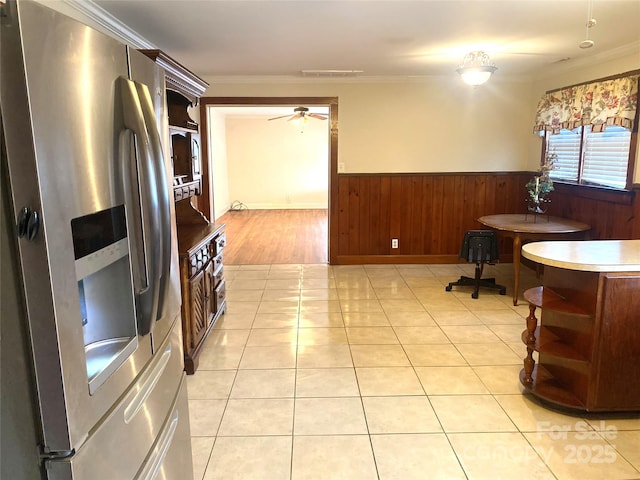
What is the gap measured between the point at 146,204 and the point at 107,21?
2.38m

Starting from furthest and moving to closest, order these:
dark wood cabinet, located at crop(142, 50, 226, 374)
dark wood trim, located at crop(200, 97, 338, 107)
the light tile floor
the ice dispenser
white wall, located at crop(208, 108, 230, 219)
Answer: white wall, located at crop(208, 108, 230, 219), dark wood trim, located at crop(200, 97, 338, 107), dark wood cabinet, located at crop(142, 50, 226, 374), the light tile floor, the ice dispenser

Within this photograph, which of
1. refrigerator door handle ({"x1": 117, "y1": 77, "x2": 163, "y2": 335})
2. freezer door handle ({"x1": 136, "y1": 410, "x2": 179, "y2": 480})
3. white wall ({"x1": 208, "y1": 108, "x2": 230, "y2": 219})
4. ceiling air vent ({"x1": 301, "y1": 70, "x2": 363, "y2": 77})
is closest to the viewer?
refrigerator door handle ({"x1": 117, "y1": 77, "x2": 163, "y2": 335})

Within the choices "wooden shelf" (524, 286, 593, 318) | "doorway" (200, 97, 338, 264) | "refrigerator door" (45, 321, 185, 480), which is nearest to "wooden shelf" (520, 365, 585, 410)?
"wooden shelf" (524, 286, 593, 318)

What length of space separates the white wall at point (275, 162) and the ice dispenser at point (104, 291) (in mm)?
9597

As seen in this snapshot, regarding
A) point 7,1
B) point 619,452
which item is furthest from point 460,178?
point 7,1

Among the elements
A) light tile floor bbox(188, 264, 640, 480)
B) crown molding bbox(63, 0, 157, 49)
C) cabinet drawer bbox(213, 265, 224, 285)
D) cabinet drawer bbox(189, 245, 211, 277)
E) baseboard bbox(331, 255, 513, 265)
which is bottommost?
light tile floor bbox(188, 264, 640, 480)

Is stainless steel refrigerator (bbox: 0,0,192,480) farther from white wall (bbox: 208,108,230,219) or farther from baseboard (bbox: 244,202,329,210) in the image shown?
baseboard (bbox: 244,202,329,210)

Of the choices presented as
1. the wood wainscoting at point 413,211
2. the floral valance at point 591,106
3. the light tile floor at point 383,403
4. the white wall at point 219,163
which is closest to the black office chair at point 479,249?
the light tile floor at point 383,403

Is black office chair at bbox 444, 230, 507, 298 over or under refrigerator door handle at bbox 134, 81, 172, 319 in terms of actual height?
under

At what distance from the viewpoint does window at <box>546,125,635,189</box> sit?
12.6ft

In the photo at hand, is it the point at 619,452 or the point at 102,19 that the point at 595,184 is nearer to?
the point at 619,452

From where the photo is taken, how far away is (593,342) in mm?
2279

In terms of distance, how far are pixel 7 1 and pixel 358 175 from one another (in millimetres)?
4873

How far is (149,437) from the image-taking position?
1.26 m
